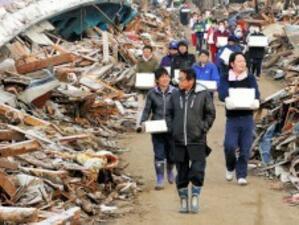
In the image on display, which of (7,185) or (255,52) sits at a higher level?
(255,52)

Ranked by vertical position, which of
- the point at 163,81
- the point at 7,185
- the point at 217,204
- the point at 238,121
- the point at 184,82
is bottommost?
the point at 217,204

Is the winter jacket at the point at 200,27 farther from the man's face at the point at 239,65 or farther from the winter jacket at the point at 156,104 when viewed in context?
the man's face at the point at 239,65

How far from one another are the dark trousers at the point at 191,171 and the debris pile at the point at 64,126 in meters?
0.90

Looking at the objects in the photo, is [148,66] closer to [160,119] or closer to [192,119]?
[160,119]

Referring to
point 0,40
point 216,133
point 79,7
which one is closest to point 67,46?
point 79,7

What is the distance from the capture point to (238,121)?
1054 cm

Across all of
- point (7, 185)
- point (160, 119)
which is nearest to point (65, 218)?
point (7, 185)

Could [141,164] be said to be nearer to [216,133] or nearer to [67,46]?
[216,133]

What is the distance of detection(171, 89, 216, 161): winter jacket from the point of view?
30.0 feet

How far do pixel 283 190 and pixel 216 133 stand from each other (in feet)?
14.4

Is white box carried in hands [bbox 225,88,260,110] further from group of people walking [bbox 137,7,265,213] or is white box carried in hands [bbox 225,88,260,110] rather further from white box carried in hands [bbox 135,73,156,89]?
white box carried in hands [bbox 135,73,156,89]

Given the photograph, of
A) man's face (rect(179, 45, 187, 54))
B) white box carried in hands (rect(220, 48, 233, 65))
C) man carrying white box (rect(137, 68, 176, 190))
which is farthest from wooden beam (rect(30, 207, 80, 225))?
white box carried in hands (rect(220, 48, 233, 65))

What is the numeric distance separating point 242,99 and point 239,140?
0.71m

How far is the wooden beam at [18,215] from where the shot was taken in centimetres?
777
